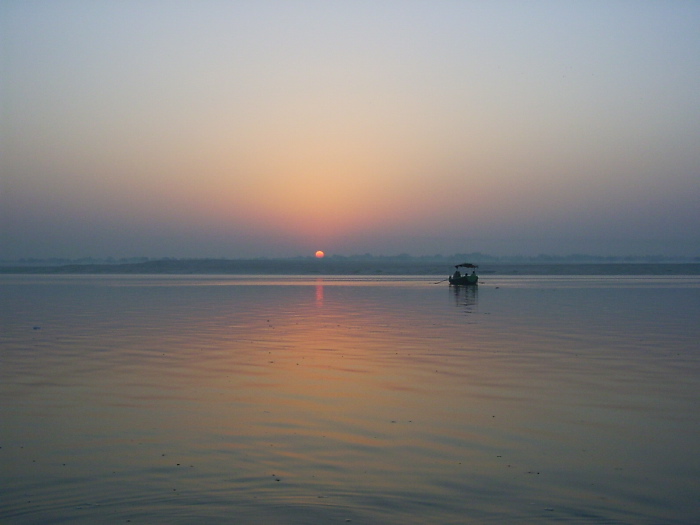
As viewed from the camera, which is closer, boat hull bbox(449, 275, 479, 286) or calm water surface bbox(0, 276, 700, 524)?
calm water surface bbox(0, 276, 700, 524)

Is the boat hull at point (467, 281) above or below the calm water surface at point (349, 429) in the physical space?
above

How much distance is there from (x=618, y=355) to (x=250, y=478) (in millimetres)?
17305

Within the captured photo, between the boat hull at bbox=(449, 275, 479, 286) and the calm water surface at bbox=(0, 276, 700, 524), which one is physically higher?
the boat hull at bbox=(449, 275, 479, 286)

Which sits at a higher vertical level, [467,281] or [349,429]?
[467,281]

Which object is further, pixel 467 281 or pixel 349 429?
pixel 467 281

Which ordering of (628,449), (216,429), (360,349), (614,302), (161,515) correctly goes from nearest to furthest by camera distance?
1. (161,515)
2. (628,449)
3. (216,429)
4. (360,349)
5. (614,302)

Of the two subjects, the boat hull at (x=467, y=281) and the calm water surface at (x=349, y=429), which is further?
the boat hull at (x=467, y=281)

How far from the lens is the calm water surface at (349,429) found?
1028cm

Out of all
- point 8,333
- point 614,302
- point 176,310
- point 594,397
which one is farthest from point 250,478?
point 614,302

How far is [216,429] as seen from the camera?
14.6 meters

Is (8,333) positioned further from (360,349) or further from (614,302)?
(614,302)

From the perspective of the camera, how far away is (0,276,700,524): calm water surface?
405 inches

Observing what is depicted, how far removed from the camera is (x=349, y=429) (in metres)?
14.6

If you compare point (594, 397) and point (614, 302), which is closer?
point (594, 397)
